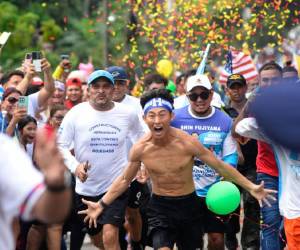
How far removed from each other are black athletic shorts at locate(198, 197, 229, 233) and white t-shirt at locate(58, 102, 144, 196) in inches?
37.3

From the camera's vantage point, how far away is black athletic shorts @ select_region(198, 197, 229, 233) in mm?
9625

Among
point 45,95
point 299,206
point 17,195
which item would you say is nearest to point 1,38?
point 45,95

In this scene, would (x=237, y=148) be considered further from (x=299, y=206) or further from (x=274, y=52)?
(x=274, y=52)

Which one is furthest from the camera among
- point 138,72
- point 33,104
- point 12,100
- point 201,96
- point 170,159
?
point 138,72

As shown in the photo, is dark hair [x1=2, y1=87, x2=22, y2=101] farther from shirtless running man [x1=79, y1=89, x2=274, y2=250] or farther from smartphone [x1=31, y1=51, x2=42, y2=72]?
shirtless running man [x1=79, y1=89, x2=274, y2=250]

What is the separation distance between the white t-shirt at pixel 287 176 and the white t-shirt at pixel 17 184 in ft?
13.0

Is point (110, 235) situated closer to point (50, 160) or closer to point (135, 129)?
point (135, 129)

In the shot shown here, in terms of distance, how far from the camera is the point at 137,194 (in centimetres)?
1073

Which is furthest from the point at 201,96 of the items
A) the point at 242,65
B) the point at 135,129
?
the point at 242,65

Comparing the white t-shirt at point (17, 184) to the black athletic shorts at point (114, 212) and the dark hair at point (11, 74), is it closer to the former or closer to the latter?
the black athletic shorts at point (114, 212)

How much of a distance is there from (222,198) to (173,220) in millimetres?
479

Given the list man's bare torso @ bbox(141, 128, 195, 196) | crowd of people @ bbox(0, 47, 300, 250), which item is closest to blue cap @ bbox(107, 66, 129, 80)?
crowd of people @ bbox(0, 47, 300, 250)

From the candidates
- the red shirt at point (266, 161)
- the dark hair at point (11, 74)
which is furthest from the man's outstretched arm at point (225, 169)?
the dark hair at point (11, 74)

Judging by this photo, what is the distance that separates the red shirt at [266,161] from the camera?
923 centimetres
